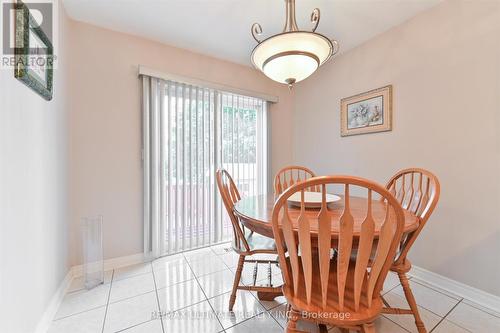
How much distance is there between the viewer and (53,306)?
1.47m

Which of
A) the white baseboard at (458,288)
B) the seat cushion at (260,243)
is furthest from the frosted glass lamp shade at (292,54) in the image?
the white baseboard at (458,288)

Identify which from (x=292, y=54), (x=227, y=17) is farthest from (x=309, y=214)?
(x=227, y=17)

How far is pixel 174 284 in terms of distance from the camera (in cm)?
184

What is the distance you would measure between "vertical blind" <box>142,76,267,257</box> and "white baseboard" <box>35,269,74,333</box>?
2.11 ft

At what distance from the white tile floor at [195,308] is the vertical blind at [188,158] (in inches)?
20.0

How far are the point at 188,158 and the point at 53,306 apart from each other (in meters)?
1.57

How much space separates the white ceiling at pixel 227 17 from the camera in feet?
5.96

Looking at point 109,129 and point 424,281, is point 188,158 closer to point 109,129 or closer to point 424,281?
point 109,129

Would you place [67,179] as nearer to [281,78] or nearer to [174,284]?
[174,284]

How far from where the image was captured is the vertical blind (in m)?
2.26

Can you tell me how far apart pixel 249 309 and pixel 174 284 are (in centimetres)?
72

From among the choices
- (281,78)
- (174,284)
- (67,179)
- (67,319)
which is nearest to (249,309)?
(174,284)

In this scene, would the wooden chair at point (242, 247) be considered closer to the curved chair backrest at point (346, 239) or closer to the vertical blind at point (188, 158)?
the curved chair backrest at point (346, 239)

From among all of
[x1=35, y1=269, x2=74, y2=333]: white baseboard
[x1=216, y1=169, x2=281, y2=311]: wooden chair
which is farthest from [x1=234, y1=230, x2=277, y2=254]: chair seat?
[x1=35, y1=269, x2=74, y2=333]: white baseboard
